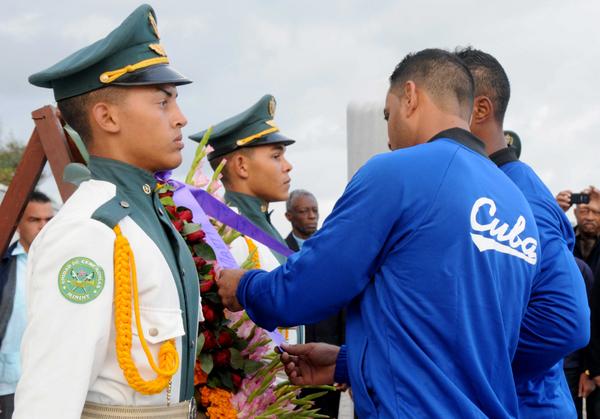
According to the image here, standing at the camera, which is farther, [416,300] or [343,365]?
[343,365]

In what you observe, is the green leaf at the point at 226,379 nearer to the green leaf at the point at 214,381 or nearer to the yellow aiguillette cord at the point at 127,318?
the green leaf at the point at 214,381

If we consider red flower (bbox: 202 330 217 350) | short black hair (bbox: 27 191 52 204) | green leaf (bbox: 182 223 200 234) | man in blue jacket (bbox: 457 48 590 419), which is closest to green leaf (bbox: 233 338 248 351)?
red flower (bbox: 202 330 217 350)

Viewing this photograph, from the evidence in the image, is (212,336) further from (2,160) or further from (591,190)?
(2,160)

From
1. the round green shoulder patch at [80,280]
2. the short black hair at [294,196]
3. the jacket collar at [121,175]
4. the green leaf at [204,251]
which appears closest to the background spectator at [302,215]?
the short black hair at [294,196]

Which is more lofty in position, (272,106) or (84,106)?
(272,106)

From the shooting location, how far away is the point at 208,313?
3301 mm

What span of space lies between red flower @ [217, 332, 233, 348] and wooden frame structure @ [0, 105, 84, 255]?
0.88m

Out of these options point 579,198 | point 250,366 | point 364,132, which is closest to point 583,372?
point 579,198

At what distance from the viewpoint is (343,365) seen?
10.7 ft

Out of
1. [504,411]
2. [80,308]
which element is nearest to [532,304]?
[504,411]

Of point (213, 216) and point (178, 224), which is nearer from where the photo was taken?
point (178, 224)

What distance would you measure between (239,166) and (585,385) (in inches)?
152

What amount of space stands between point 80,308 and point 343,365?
1.26 metres

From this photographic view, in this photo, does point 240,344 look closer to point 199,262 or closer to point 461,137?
point 199,262
